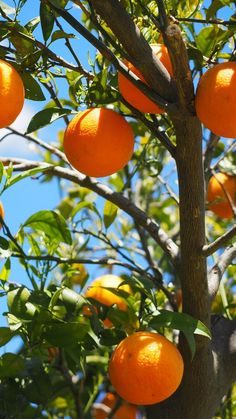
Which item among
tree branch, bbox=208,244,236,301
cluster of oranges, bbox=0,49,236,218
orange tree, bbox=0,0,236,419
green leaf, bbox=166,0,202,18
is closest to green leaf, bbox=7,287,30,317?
orange tree, bbox=0,0,236,419

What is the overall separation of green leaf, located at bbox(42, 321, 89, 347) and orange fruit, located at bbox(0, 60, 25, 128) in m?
0.34

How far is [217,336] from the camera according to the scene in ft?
4.61

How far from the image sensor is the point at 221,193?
1914 mm

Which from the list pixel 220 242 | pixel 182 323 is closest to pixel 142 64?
pixel 220 242

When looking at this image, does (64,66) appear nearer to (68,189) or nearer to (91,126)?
(91,126)

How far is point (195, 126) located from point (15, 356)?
471mm

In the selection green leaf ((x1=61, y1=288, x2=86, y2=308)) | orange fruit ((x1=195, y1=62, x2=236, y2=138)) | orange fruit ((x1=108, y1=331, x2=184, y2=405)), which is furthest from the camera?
green leaf ((x1=61, y1=288, x2=86, y2=308))

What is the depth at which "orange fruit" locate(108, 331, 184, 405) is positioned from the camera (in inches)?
44.2

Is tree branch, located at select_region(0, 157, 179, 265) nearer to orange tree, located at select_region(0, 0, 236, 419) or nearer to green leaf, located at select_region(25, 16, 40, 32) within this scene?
orange tree, located at select_region(0, 0, 236, 419)

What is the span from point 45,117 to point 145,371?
0.44 m

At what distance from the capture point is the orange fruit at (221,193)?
181cm

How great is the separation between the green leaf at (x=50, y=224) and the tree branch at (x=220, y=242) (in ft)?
1.10

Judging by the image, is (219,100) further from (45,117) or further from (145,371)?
(145,371)

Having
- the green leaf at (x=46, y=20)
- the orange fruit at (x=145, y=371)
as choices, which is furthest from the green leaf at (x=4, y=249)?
the green leaf at (x=46, y=20)
